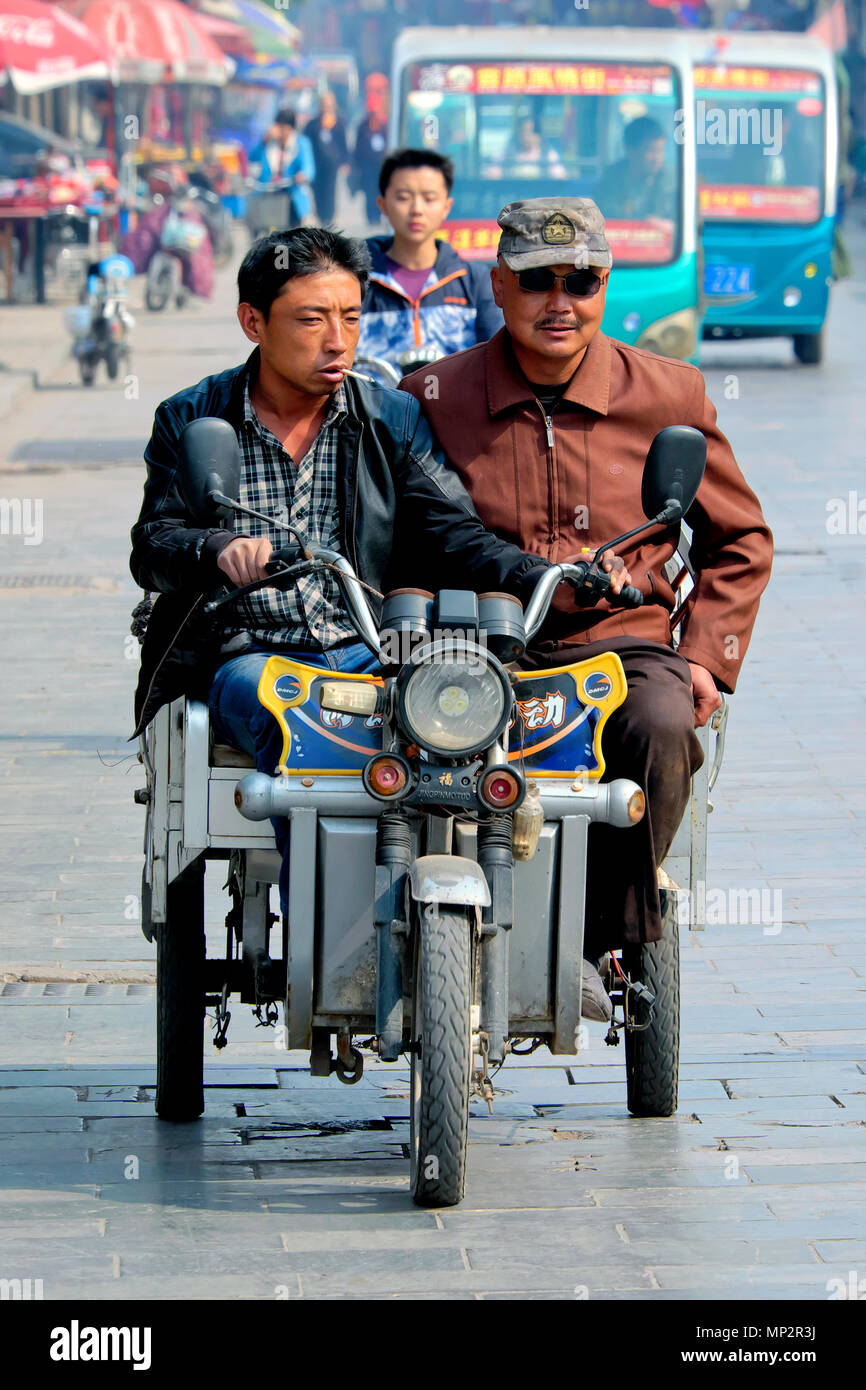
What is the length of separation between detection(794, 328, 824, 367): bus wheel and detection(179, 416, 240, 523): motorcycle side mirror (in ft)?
57.6

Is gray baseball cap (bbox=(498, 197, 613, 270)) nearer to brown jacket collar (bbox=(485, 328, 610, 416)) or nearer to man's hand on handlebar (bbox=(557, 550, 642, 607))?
brown jacket collar (bbox=(485, 328, 610, 416))

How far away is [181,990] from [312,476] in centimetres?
100

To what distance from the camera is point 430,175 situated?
26.7 feet

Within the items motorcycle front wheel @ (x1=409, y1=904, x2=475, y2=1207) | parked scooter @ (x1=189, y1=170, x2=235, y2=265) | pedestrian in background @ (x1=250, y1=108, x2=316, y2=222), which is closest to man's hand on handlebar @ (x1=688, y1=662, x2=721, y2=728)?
motorcycle front wheel @ (x1=409, y1=904, x2=475, y2=1207)

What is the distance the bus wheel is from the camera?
21031 mm

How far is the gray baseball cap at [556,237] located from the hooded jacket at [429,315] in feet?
11.2

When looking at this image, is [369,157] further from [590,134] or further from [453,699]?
[453,699]

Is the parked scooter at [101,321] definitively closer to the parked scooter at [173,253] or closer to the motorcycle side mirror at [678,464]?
the parked scooter at [173,253]

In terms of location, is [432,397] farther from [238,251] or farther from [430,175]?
[238,251]

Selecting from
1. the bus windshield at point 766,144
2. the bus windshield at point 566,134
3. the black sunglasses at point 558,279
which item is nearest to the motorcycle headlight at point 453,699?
the black sunglasses at point 558,279

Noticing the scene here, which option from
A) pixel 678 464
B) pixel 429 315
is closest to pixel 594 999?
pixel 678 464

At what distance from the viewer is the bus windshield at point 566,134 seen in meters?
17.2

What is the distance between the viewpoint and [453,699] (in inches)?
151

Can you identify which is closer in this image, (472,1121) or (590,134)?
(472,1121)
